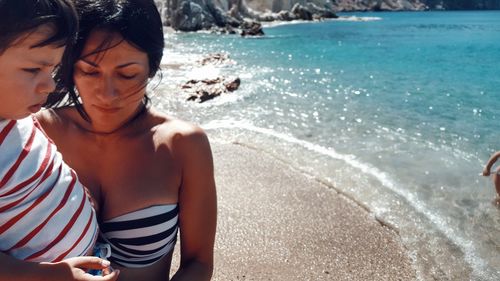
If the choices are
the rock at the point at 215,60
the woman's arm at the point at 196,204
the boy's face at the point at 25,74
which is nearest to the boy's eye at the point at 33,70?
the boy's face at the point at 25,74

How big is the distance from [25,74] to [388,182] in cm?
553

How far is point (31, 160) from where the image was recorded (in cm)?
153

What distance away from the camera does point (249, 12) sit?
5662 cm

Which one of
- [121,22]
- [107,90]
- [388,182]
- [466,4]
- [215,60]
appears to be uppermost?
[121,22]

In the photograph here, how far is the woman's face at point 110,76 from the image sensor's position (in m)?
1.71

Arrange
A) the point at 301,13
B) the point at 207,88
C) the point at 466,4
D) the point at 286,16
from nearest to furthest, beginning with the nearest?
the point at 207,88 < the point at 286,16 < the point at 301,13 < the point at 466,4

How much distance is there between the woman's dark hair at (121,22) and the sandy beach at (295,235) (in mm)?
2770

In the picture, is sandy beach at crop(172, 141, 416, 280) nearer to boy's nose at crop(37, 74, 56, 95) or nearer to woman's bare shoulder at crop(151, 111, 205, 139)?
woman's bare shoulder at crop(151, 111, 205, 139)

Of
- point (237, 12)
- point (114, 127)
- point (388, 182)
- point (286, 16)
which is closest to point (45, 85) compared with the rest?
point (114, 127)

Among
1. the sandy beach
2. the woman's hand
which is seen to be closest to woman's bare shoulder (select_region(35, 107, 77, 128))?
the woman's hand

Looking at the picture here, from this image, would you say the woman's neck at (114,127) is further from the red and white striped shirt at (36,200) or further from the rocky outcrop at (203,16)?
the rocky outcrop at (203,16)

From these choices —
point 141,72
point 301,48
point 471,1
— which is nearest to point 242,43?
point 301,48

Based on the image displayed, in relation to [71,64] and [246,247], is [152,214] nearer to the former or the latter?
[71,64]

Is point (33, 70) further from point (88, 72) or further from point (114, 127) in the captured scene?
point (114, 127)
